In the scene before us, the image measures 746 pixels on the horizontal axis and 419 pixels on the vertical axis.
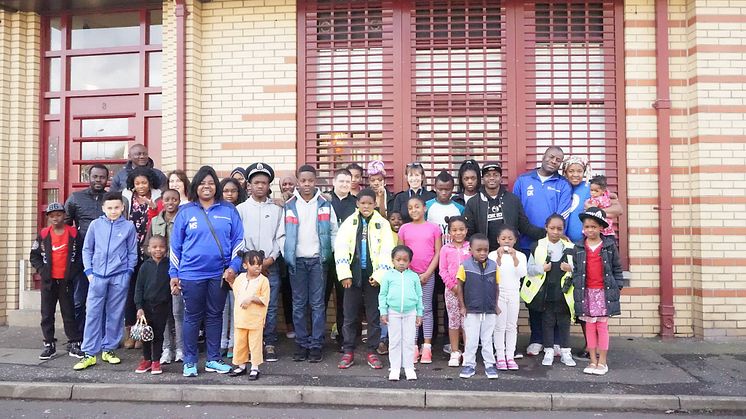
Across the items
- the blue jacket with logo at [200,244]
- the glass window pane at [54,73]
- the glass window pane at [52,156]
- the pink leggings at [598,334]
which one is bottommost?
the pink leggings at [598,334]

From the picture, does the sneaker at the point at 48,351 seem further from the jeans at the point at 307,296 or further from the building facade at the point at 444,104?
the jeans at the point at 307,296

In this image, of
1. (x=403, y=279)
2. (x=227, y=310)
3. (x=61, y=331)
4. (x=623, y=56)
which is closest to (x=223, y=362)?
(x=227, y=310)

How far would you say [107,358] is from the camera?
575cm

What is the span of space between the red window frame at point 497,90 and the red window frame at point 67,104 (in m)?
2.28

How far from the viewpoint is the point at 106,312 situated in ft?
18.8

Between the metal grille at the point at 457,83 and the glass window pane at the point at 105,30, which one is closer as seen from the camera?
the metal grille at the point at 457,83

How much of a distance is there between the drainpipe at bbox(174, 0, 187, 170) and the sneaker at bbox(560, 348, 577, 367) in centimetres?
513

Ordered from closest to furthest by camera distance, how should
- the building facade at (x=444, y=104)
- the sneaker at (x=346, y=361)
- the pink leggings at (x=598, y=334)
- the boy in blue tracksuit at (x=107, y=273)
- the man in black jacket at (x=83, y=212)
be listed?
1. the pink leggings at (x=598, y=334)
2. the sneaker at (x=346, y=361)
3. the boy in blue tracksuit at (x=107, y=273)
4. the man in black jacket at (x=83, y=212)
5. the building facade at (x=444, y=104)

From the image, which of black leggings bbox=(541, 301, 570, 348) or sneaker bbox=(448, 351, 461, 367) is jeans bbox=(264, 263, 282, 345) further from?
black leggings bbox=(541, 301, 570, 348)

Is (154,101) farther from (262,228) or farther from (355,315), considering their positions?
(355,315)

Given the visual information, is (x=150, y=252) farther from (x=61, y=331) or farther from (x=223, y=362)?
(x=61, y=331)

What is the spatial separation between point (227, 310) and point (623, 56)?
5.81m

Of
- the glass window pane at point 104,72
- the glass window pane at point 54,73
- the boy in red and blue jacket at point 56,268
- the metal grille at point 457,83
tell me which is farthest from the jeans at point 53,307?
the metal grille at point 457,83

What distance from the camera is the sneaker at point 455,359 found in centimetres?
557
